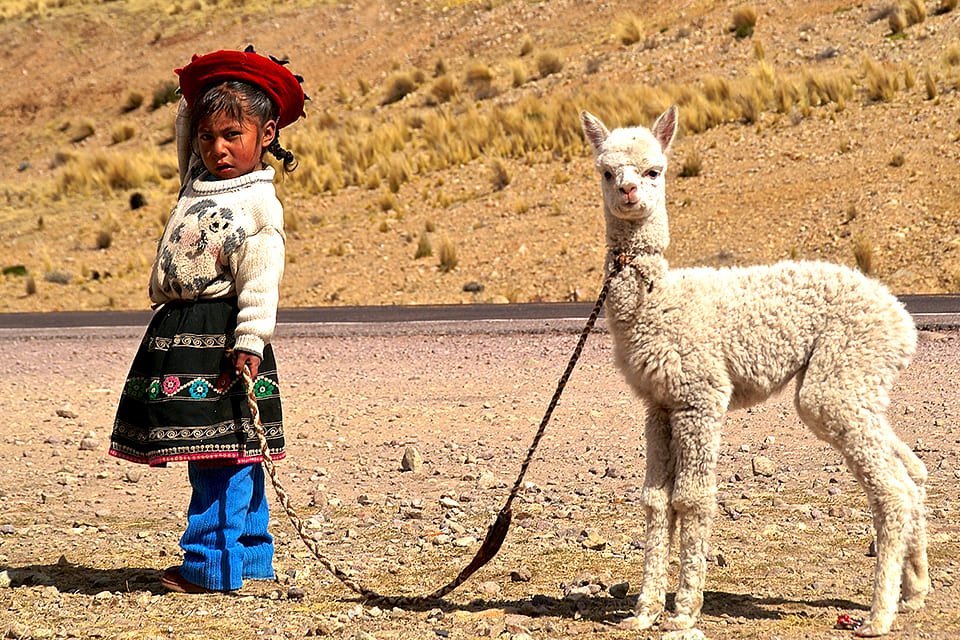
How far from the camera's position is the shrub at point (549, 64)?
36.7 m

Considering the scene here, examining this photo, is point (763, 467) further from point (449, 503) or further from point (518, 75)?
point (518, 75)

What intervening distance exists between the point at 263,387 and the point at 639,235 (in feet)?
5.83

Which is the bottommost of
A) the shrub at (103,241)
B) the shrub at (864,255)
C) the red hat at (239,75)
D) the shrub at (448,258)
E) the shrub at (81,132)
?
the red hat at (239,75)

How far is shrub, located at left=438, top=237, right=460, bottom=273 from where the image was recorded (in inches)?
928

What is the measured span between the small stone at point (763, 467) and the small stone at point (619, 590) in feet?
8.71

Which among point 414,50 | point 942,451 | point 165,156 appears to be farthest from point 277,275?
point 414,50

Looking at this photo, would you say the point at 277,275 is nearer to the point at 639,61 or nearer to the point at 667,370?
the point at 667,370

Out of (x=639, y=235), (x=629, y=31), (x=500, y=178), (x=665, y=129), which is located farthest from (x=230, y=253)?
(x=629, y=31)

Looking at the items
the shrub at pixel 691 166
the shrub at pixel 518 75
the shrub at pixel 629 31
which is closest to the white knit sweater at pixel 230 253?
the shrub at pixel 691 166

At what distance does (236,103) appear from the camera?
19.5ft

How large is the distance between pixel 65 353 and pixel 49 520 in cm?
840

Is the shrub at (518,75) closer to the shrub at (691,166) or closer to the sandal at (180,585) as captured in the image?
the shrub at (691,166)

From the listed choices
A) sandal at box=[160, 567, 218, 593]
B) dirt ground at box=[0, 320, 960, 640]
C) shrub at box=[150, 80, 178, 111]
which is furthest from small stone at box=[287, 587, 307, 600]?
shrub at box=[150, 80, 178, 111]

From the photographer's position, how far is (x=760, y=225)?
22.8m
